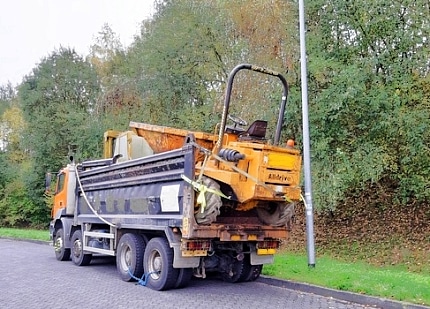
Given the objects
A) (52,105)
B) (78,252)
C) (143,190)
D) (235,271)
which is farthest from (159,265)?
(52,105)

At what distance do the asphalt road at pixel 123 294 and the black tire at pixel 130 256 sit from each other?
0.65 feet

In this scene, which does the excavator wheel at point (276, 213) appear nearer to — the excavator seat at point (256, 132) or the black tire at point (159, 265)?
the excavator seat at point (256, 132)

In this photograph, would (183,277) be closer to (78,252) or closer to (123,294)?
(123,294)

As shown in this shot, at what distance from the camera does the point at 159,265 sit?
28.2ft

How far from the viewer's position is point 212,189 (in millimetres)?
7613

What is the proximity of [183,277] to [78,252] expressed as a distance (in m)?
A: 4.52

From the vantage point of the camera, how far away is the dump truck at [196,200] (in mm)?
7618

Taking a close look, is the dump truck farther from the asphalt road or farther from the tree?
the tree

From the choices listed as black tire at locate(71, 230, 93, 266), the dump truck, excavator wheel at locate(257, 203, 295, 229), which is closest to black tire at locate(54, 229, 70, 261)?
black tire at locate(71, 230, 93, 266)

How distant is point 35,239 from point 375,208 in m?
13.3

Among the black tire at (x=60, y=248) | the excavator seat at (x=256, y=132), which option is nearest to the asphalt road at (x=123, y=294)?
the black tire at (x=60, y=248)

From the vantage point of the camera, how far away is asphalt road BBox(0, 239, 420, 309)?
7379 millimetres

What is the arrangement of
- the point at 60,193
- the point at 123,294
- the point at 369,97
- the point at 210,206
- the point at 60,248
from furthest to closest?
the point at 60,193 < the point at 60,248 < the point at 369,97 < the point at 123,294 < the point at 210,206

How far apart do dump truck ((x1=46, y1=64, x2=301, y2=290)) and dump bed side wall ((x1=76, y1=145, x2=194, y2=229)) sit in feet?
0.06
